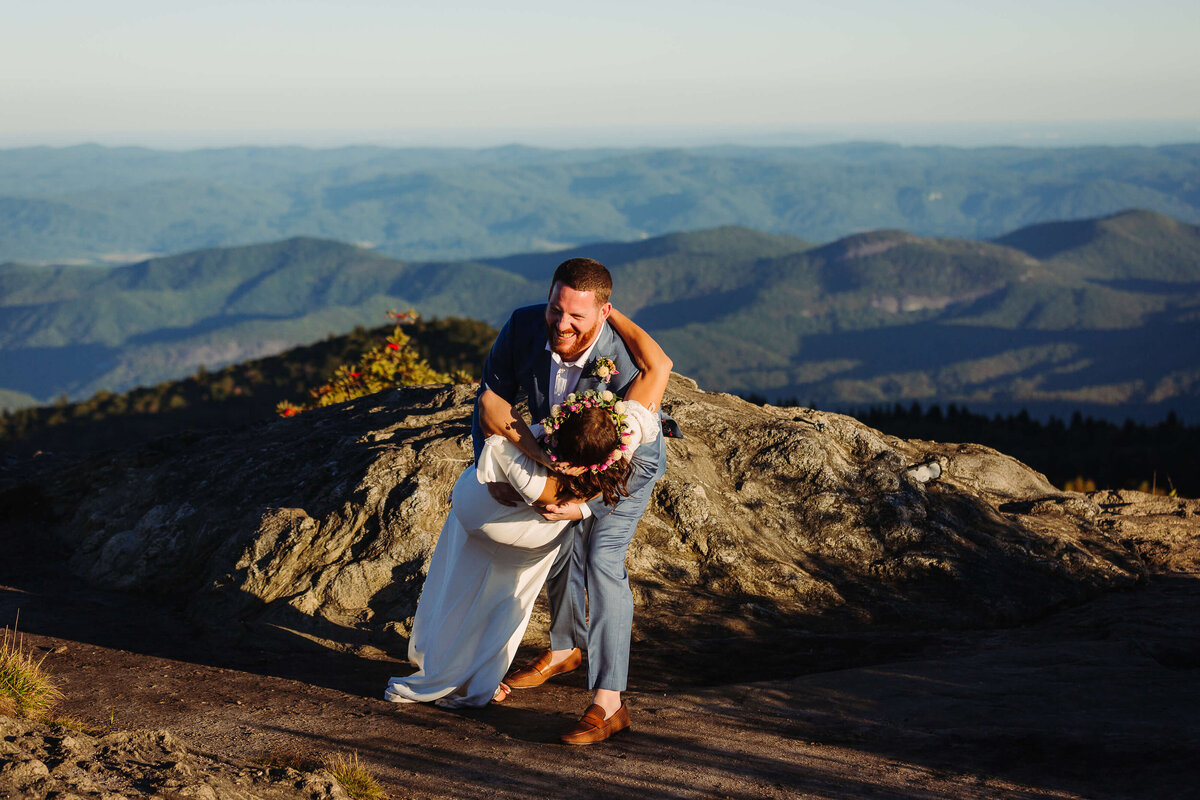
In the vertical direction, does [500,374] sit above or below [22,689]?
above

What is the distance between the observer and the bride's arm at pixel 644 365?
5594 millimetres

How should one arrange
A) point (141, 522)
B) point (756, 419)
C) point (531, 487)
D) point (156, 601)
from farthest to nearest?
point (756, 419) < point (141, 522) < point (156, 601) < point (531, 487)

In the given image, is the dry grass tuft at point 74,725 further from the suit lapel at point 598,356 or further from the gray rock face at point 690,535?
the suit lapel at point 598,356

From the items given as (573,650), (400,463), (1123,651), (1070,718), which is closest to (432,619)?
(573,650)

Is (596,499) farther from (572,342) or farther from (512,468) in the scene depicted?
(572,342)

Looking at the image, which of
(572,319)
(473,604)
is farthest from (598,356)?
(473,604)

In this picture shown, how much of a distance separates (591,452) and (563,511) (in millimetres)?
483

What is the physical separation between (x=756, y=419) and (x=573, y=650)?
4505mm

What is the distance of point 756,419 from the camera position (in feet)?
34.6

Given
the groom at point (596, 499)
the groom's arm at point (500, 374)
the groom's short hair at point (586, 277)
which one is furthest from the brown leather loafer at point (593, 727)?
the groom's short hair at point (586, 277)

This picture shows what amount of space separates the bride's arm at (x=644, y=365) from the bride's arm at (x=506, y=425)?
61 cm

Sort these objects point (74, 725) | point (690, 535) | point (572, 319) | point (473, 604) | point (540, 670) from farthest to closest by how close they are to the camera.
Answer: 1. point (690, 535)
2. point (540, 670)
3. point (473, 604)
4. point (572, 319)
5. point (74, 725)

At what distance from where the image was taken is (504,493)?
5.59 m

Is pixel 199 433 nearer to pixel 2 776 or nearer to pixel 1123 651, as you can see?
pixel 2 776
